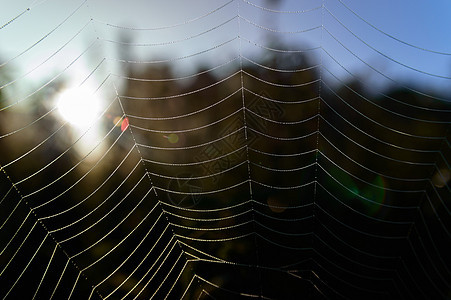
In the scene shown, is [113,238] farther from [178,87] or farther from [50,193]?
[178,87]

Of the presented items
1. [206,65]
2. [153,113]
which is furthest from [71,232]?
[206,65]

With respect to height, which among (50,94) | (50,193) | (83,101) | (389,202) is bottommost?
(389,202)

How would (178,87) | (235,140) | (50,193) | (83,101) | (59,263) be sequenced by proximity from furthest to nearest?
(178,87)
(235,140)
(50,193)
(59,263)
(83,101)

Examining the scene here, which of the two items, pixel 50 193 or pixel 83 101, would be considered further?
pixel 50 193

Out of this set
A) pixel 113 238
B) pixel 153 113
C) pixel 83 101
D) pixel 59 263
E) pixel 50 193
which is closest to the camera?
pixel 83 101

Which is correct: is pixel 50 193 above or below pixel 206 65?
below

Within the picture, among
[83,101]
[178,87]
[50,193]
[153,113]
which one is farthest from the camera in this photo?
[178,87]

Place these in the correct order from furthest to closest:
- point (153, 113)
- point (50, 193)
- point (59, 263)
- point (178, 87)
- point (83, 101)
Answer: point (178, 87), point (153, 113), point (50, 193), point (59, 263), point (83, 101)

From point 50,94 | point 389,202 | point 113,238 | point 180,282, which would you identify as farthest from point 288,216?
point 50,94

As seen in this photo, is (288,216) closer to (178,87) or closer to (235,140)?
(235,140)
